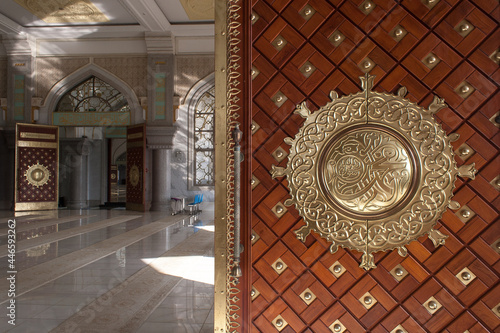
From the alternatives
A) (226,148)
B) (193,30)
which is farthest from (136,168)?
(226,148)

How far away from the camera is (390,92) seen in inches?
59.2

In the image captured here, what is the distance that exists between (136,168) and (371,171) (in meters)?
8.49

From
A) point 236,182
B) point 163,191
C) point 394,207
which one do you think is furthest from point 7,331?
point 163,191

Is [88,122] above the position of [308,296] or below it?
above

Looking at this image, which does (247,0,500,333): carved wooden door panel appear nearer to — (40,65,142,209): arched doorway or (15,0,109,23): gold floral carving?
(15,0,109,23): gold floral carving

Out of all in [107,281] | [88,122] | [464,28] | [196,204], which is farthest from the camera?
[88,122]

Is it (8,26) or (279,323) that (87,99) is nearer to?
(8,26)

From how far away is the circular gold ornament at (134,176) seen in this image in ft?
30.3

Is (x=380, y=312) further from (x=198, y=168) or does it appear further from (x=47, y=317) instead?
(x=198, y=168)

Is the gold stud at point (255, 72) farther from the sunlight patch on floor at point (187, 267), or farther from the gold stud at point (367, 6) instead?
the sunlight patch on floor at point (187, 267)

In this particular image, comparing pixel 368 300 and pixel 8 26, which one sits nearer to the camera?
pixel 368 300

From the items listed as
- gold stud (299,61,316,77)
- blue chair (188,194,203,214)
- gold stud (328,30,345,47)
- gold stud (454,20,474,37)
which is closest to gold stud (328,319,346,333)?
gold stud (299,61,316,77)

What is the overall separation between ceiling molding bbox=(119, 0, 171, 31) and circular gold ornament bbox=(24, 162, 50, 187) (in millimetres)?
4397

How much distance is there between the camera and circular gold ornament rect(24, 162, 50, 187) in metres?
9.08
